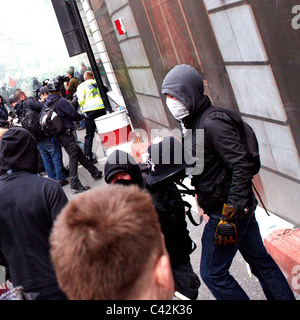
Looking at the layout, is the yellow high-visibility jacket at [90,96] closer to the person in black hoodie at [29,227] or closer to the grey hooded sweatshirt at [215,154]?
the person in black hoodie at [29,227]

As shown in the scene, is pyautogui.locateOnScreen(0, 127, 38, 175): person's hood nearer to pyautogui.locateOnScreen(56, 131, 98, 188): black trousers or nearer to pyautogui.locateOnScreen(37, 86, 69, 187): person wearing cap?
pyautogui.locateOnScreen(56, 131, 98, 188): black trousers

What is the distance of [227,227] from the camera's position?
2682 millimetres

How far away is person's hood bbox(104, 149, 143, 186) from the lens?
3.12 metres

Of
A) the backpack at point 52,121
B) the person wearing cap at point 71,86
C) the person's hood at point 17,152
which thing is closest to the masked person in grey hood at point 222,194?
the person's hood at point 17,152

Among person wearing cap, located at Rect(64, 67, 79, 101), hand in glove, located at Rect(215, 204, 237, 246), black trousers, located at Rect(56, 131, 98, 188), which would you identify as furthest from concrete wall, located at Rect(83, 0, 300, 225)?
person wearing cap, located at Rect(64, 67, 79, 101)

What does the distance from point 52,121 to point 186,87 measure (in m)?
5.15

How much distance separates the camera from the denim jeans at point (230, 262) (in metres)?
2.81

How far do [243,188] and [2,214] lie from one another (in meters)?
1.53

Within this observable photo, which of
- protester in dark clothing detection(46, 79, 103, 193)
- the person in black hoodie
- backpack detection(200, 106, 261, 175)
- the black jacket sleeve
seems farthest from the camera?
protester in dark clothing detection(46, 79, 103, 193)

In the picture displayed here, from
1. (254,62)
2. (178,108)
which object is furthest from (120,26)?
(178,108)

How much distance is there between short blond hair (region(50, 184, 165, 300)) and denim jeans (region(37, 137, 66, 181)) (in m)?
Answer: 7.18

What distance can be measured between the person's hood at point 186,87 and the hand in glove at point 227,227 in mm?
656

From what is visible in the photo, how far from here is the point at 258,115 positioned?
4.10 meters
